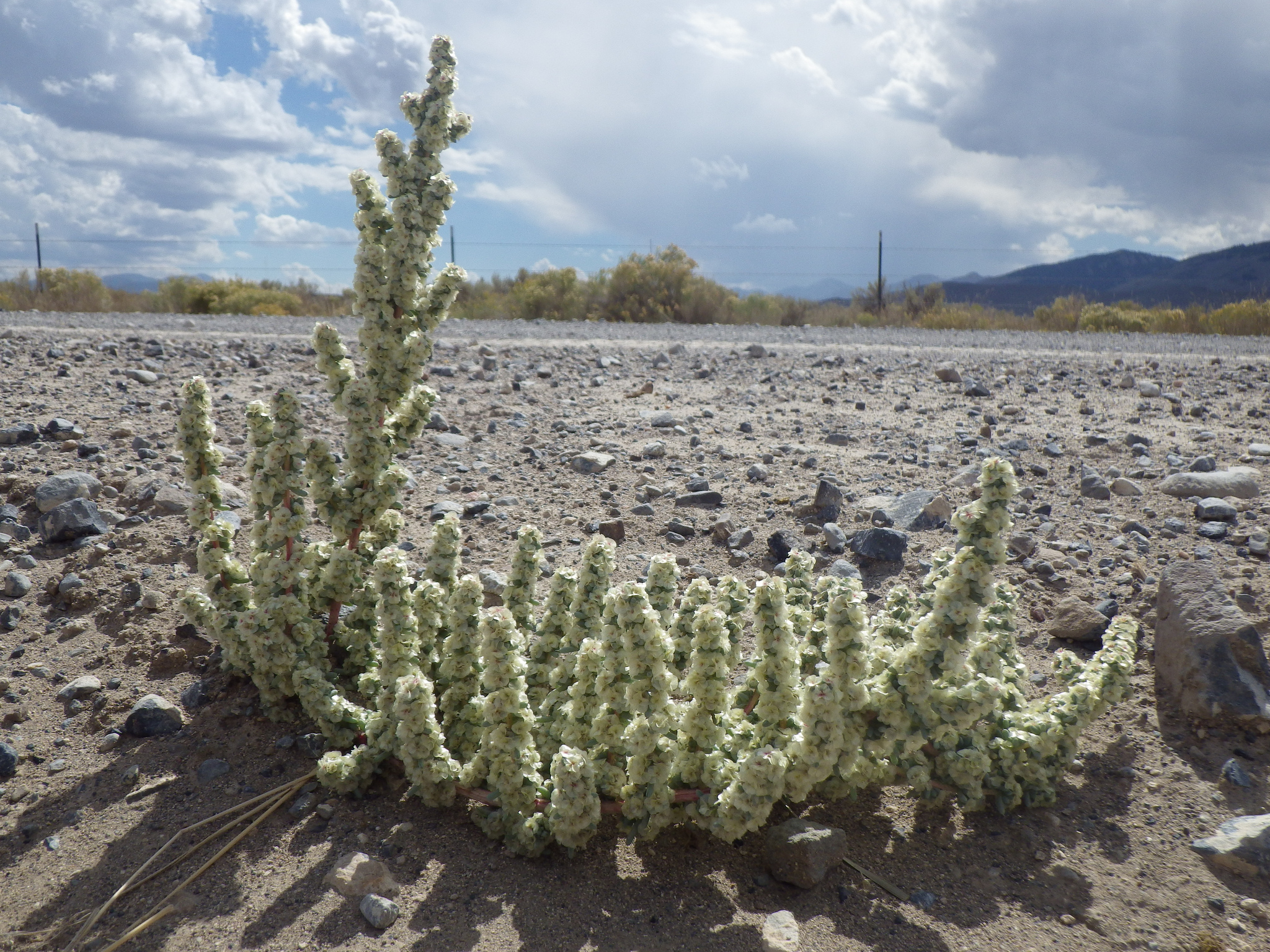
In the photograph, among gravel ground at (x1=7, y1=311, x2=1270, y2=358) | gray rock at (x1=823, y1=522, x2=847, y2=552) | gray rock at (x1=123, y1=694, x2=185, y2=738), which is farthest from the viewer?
gravel ground at (x1=7, y1=311, x2=1270, y2=358)

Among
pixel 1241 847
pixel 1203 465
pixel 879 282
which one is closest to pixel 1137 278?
pixel 879 282

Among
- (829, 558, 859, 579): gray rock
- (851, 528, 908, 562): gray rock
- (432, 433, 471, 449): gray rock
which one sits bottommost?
(829, 558, 859, 579): gray rock

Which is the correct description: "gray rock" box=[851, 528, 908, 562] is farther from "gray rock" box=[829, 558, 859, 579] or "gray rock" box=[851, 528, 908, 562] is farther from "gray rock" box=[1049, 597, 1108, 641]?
"gray rock" box=[1049, 597, 1108, 641]

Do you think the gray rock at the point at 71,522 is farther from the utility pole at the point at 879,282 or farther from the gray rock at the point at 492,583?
the utility pole at the point at 879,282

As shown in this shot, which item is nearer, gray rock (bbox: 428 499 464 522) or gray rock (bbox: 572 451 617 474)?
gray rock (bbox: 428 499 464 522)

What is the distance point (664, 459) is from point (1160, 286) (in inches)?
3813

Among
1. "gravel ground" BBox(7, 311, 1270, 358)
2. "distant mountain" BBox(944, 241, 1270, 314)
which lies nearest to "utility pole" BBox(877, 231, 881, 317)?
"gravel ground" BBox(7, 311, 1270, 358)

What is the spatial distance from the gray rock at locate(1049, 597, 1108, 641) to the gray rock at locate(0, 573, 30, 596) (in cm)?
504

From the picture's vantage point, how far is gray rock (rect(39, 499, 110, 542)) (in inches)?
180

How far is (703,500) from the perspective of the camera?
5215 millimetres

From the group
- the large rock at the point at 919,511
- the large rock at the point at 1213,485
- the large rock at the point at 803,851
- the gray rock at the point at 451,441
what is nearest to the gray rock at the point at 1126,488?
the large rock at the point at 1213,485

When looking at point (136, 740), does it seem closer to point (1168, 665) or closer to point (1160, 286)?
point (1168, 665)

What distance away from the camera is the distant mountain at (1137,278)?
76375 millimetres

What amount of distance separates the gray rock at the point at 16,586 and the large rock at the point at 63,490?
22.8 inches
